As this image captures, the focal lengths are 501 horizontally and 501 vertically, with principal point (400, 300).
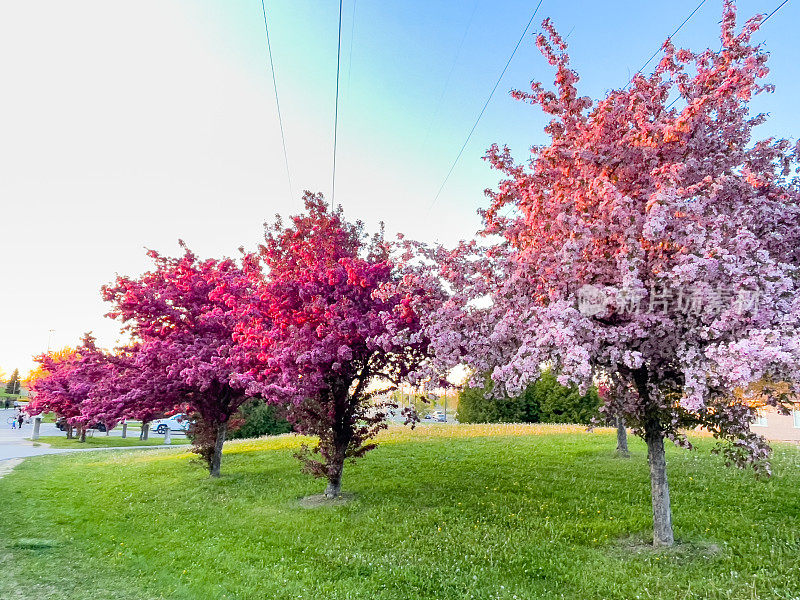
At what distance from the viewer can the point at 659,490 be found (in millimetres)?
6289

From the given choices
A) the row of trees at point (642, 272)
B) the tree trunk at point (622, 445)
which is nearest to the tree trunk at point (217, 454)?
the row of trees at point (642, 272)

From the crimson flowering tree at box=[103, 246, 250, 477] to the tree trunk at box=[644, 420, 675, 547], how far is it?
813 cm

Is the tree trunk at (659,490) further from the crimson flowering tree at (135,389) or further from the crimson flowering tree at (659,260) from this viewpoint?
the crimson flowering tree at (135,389)

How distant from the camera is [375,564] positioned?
6211mm

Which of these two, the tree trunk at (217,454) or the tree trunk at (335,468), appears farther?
the tree trunk at (217,454)

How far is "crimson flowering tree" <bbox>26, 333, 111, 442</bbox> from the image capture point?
495 inches

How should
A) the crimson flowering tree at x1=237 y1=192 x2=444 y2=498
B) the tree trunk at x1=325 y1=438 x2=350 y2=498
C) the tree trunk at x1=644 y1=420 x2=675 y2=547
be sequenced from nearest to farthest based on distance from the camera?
the tree trunk at x1=644 y1=420 x2=675 y2=547 < the crimson flowering tree at x1=237 y1=192 x2=444 y2=498 < the tree trunk at x1=325 y1=438 x2=350 y2=498

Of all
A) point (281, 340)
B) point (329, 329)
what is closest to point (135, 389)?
point (281, 340)

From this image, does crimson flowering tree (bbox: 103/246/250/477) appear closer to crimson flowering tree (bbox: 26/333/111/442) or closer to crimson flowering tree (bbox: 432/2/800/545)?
crimson flowering tree (bbox: 26/333/111/442)

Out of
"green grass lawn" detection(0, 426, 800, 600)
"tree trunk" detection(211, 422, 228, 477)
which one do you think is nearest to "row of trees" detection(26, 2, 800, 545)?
"green grass lawn" detection(0, 426, 800, 600)

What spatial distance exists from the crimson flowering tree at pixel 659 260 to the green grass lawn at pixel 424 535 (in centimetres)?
101

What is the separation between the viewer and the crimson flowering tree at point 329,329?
8539mm

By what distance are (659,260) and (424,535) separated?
4825 mm

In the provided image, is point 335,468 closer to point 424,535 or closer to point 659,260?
point 424,535
